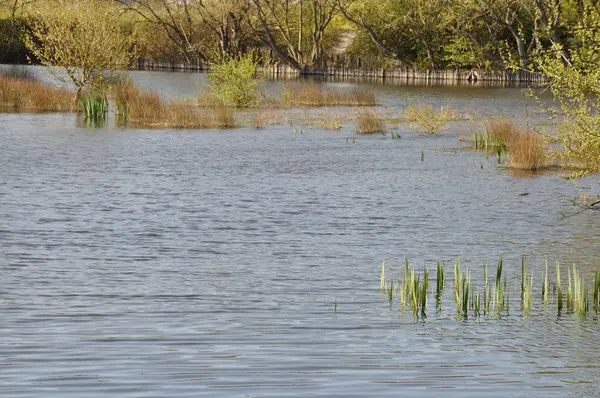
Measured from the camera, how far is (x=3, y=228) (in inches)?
619

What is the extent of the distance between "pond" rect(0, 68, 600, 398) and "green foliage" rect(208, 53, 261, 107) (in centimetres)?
1213

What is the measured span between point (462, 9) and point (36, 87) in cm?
2922

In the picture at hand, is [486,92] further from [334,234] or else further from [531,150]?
[334,234]

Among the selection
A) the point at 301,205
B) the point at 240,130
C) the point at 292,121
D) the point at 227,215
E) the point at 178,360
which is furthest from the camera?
the point at 292,121

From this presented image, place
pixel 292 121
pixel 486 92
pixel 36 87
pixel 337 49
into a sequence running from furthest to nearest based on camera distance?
pixel 337 49 < pixel 486 92 < pixel 36 87 < pixel 292 121

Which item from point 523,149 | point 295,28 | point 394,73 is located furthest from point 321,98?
point 295,28

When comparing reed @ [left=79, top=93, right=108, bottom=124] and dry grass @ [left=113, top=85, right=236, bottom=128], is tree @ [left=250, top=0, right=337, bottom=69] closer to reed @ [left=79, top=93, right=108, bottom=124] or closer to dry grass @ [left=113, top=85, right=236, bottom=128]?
dry grass @ [left=113, top=85, right=236, bottom=128]

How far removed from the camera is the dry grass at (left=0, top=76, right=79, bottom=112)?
130 ft

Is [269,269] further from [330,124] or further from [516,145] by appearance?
[330,124]

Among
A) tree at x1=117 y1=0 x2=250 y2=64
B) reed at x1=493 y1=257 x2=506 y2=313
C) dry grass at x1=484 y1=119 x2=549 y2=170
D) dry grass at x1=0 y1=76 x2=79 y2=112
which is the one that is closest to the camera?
reed at x1=493 y1=257 x2=506 y2=313

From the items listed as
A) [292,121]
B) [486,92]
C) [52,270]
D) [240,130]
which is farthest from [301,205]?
[486,92]

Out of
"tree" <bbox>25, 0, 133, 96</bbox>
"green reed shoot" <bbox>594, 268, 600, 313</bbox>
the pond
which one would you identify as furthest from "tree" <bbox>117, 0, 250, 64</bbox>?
"green reed shoot" <bbox>594, 268, 600, 313</bbox>

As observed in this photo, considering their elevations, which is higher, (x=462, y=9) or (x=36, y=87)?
(x=462, y=9)

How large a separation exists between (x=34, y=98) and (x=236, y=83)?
25.1ft
